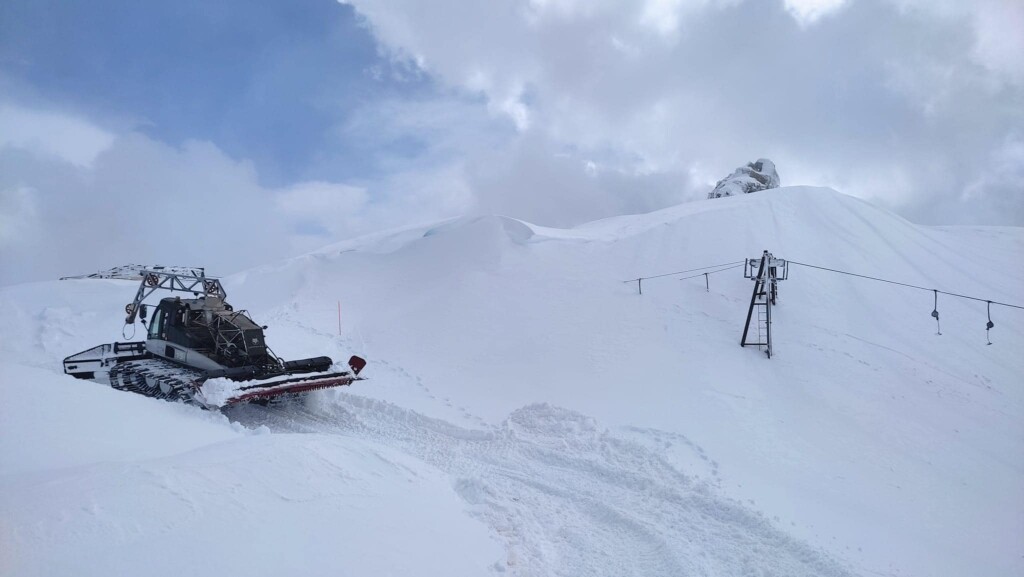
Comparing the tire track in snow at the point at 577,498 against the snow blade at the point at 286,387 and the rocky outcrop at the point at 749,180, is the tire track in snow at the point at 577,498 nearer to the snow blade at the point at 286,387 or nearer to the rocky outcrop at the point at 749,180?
the snow blade at the point at 286,387

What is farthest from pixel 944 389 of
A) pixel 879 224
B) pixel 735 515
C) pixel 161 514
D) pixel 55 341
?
pixel 55 341

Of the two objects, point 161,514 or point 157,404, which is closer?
point 161,514

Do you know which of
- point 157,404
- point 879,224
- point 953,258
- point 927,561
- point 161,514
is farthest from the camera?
point 879,224

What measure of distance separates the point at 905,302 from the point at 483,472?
43.7ft

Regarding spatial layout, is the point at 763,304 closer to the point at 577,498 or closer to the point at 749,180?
the point at 577,498

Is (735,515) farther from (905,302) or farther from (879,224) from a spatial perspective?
(879,224)

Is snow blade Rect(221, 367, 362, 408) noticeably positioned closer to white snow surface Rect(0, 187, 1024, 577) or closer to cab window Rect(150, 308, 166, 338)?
white snow surface Rect(0, 187, 1024, 577)

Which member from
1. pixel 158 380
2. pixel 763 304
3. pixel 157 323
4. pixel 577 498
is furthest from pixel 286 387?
pixel 763 304

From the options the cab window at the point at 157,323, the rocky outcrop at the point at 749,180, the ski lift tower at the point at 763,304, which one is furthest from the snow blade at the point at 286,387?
the rocky outcrop at the point at 749,180

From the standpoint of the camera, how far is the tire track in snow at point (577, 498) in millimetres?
5629

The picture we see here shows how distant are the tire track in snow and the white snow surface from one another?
4 cm

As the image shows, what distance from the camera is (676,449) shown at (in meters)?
8.68

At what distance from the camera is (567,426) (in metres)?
9.23

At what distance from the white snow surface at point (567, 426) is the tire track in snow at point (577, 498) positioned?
4 centimetres
